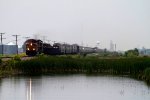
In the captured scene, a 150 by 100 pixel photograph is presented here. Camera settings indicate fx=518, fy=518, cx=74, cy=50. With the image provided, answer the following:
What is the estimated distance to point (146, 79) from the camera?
6138cm

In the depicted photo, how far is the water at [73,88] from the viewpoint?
4744cm

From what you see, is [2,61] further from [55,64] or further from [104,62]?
[104,62]

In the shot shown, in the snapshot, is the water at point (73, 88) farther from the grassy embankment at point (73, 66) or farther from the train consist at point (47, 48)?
the train consist at point (47, 48)

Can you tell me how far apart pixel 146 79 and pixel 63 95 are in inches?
637

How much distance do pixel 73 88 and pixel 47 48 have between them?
4973cm

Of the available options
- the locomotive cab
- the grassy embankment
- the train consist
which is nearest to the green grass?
the grassy embankment

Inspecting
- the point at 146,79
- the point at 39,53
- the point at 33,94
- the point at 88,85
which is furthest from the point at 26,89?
the point at 39,53

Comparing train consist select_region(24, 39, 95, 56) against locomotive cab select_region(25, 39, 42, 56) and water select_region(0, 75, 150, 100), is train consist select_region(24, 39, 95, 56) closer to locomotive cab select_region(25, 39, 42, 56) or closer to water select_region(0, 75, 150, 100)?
locomotive cab select_region(25, 39, 42, 56)

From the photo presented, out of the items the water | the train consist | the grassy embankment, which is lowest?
the water

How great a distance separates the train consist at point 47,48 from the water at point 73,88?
22.6 meters

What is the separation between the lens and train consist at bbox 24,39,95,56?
91250 millimetres

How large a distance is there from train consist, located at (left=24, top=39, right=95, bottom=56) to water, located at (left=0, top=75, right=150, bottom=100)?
22.6 metres

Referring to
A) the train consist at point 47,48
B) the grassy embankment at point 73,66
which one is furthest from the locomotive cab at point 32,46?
the grassy embankment at point 73,66

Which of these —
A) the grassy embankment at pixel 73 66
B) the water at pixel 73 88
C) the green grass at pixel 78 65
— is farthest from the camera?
the green grass at pixel 78 65
